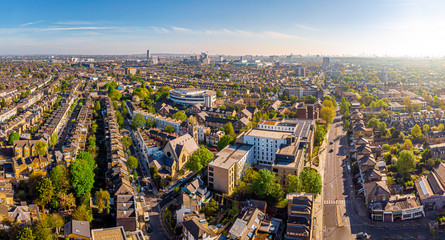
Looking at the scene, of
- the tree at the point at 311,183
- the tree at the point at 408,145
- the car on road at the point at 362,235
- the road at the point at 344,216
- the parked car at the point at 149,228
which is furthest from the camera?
the tree at the point at 408,145

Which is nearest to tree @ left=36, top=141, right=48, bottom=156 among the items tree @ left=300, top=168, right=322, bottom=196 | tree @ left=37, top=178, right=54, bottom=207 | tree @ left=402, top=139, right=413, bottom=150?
tree @ left=37, top=178, right=54, bottom=207

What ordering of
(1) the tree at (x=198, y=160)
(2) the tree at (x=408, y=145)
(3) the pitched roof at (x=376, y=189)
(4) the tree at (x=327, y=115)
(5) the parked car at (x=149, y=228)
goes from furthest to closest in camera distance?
(4) the tree at (x=327, y=115) → (2) the tree at (x=408, y=145) → (1) the tree at (x=198, y=160) → (3) the pitched roof at (x=376, y=189) → (5) the parked car at (x=149, y=228)

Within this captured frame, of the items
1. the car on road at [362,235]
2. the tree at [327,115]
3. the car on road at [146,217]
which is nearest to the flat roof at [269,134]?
the car on road at [362,235]

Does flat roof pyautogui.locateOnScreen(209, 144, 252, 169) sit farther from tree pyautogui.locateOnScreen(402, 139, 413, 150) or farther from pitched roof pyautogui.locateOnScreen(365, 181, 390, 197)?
tree pyautogui.locateOnScreen(402, 139, 413, 150)

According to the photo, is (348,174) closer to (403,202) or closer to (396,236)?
(403,202)

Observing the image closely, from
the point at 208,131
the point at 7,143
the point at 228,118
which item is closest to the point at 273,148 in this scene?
the point at 208,131

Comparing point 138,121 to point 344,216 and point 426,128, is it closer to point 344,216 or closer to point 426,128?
point 344,216

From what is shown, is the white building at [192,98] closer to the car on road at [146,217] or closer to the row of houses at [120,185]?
the row of houses at [120,185]
